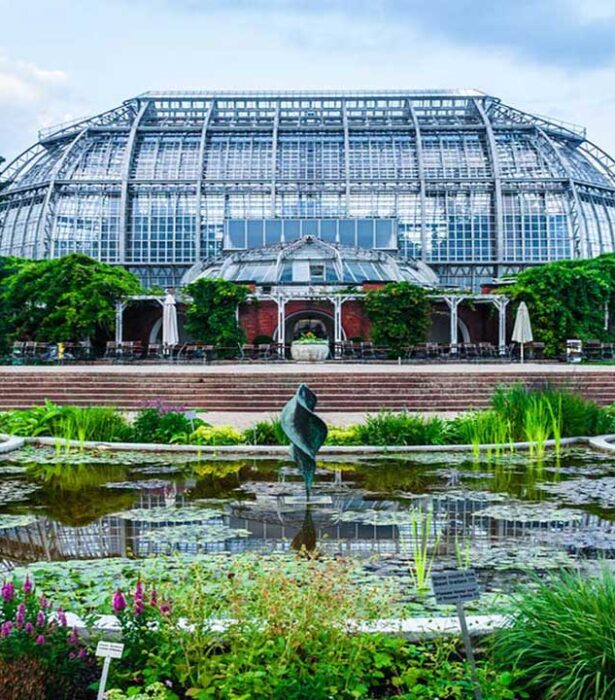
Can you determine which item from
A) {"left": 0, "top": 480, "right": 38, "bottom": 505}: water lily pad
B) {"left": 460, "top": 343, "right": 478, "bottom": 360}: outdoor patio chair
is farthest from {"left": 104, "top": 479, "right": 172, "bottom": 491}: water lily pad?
{"left": 460, "top": 343, "right": 478, "bottom": 360}: outdoor patio chair

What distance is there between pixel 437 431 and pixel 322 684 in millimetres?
9733

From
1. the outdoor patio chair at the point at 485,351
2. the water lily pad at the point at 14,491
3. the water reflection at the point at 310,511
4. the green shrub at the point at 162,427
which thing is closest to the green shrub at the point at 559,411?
the water reflection at the point at 310,511

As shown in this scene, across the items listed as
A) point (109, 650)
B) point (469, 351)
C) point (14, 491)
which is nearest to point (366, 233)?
point (469, 351)

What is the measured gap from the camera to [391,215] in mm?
49906

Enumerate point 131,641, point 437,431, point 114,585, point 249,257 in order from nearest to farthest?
point 131,641, point 114,585, point 437,431, point 249,257

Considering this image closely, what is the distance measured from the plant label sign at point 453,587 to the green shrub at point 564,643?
1.70ft

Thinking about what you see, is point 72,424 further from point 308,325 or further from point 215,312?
point 308,325

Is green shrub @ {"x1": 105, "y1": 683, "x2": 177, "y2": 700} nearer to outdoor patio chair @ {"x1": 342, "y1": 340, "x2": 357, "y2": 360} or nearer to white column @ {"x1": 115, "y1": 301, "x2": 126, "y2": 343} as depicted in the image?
outdoor patio chair @ {"x1": 342, "y1": 340, "x2": 357, "y2": 360}

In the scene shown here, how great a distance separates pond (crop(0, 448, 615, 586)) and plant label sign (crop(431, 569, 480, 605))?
8.01 ft

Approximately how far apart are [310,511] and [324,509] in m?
0.17

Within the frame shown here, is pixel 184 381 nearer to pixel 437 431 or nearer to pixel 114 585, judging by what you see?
pixel 437 431

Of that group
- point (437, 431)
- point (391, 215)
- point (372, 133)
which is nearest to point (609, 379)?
point (437, 431)

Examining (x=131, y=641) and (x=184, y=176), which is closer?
(x=131, y=641)

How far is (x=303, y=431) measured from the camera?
8484 mm
